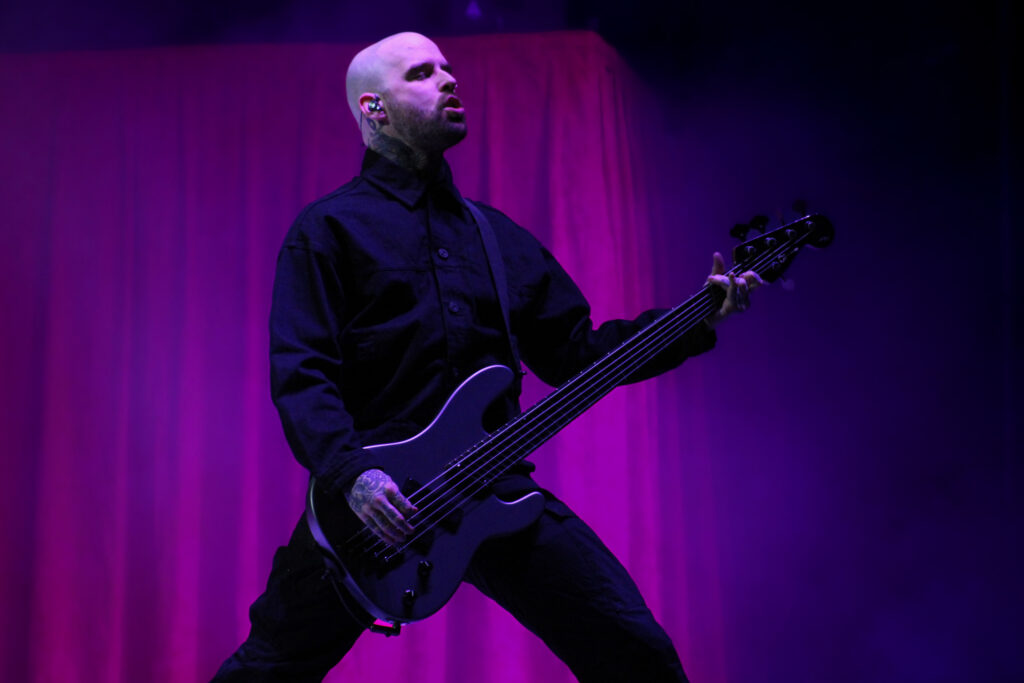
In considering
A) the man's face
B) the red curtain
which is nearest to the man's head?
the man's face

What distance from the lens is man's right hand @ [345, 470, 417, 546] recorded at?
152 cm

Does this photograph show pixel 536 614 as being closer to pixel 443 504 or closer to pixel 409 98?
pixel 443 504

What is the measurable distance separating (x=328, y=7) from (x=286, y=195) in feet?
2.66

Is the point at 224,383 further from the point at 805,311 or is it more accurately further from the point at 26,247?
the point at 805,311

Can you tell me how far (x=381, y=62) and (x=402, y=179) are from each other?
0.94ft

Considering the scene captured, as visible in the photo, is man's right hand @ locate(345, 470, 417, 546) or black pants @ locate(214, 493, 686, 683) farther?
black pants @ locate(214, 493, 686, 683)

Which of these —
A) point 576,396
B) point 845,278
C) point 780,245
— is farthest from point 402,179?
point 845,278

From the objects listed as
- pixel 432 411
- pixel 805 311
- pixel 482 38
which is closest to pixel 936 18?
pixel 805 311

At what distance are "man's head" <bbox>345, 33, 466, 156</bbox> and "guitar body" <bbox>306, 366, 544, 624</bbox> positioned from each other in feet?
1.95

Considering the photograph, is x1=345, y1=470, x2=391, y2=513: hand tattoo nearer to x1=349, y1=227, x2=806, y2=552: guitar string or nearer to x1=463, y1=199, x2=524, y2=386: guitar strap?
x1=349, y1=227, x2=806, y2=552: guitar string

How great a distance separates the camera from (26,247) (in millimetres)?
3541

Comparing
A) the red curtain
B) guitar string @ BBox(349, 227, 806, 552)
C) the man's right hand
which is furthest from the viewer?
the red curtain

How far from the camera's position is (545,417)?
5.80 ft

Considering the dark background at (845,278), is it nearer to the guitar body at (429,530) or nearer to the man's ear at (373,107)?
the man's ear at (373,107)
